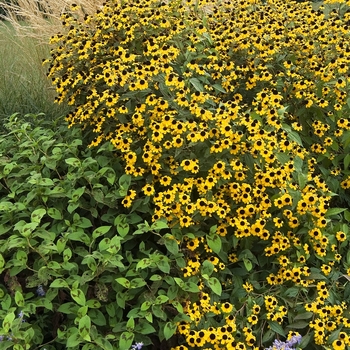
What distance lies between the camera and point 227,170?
7.48 ft

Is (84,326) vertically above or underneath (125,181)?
underneath

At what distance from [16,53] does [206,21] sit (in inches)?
111

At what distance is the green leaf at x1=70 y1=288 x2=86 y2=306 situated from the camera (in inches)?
76.6

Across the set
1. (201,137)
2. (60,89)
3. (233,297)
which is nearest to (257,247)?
(233,297)

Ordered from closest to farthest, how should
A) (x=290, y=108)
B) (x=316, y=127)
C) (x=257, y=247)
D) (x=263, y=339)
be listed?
1. (x=263, y=339)
2. (x=257, y=247)
3. (x=316, y=127)
4. (x=290, y=108)

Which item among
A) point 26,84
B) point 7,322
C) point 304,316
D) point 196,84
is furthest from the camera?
point 26,84

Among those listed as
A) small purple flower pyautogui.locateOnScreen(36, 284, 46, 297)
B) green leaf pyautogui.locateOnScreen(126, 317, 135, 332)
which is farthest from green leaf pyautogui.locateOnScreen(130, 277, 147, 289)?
small purple flower pyautogui.locateOnScreen(36, 284, 46, 297)

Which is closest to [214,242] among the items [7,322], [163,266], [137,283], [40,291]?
[163,266]

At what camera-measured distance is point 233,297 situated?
2.33 meters

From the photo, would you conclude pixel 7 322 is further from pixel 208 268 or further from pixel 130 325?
pixel 208 268

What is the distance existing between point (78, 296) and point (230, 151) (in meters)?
0.88

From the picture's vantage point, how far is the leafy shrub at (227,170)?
2143mm

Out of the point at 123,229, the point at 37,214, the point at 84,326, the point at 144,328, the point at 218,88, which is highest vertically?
the point at 218,88

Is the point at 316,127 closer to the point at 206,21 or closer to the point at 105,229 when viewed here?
the point at 206,21
